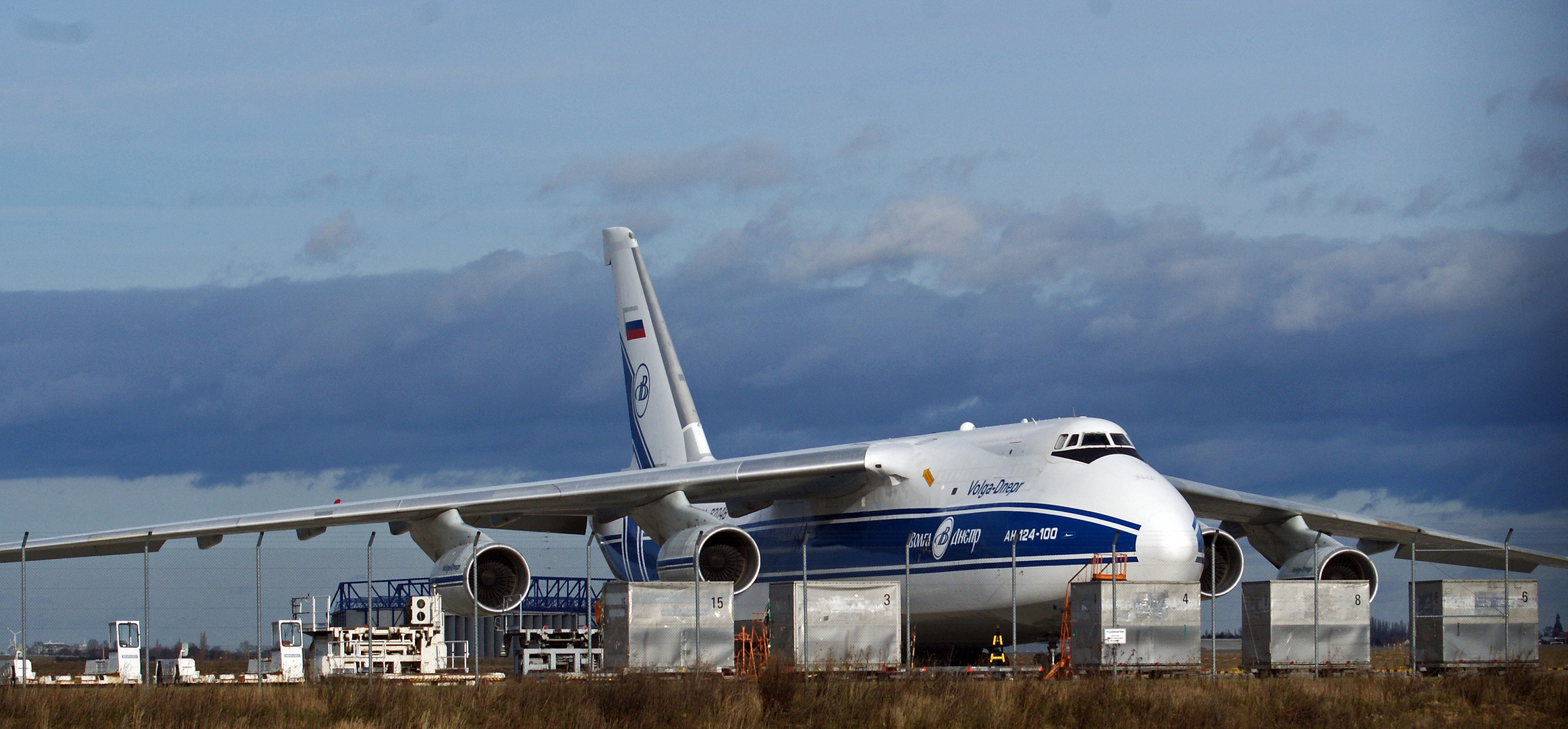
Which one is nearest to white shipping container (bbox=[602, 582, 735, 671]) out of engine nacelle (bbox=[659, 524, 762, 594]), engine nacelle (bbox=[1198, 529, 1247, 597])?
engine nacelle (bbox=[659, 524, 762, 594])

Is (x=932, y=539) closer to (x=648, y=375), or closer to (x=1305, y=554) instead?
(x=1305, y=554)

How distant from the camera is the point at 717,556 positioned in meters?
25.5

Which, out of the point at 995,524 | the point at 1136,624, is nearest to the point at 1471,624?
the point at 1136,624

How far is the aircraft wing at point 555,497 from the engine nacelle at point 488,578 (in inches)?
31.9

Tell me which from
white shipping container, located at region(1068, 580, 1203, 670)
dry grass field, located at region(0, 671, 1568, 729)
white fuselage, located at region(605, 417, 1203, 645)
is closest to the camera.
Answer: dry grass field, located at region(0, 671, 1568, 729)

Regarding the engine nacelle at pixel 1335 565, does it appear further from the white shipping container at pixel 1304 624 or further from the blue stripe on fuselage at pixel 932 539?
the blue stripe on fuselage at pixel 932 539

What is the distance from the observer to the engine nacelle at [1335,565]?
2856 cm

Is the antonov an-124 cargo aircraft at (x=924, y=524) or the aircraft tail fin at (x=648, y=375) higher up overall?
the aircraft tail fin at (x=648, y=375)

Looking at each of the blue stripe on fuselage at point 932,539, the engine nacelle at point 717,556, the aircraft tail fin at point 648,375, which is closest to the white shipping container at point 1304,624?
the blue stripe on fuselage at point 932,539

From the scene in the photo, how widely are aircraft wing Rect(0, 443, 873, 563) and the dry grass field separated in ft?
19.6

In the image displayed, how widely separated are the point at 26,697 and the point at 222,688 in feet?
7.06

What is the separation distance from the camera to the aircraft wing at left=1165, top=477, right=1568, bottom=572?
2889 cm

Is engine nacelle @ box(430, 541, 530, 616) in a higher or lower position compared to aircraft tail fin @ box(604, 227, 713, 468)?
lower

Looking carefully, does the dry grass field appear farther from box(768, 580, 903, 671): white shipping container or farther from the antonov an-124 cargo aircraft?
the antonov an-124 cargo aircraft
